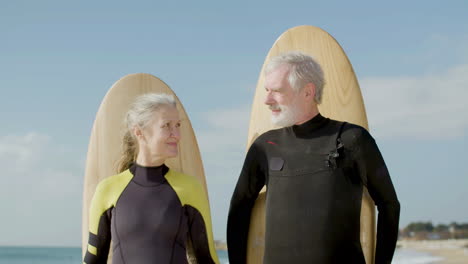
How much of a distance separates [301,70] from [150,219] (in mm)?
923

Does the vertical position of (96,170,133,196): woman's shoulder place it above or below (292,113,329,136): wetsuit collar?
below

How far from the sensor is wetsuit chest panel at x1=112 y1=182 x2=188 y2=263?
7.83ft

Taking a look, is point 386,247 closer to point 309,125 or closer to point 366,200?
point 366,200

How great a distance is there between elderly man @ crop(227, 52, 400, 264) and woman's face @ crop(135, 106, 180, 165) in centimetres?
45

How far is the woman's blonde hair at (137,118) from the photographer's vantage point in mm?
2428

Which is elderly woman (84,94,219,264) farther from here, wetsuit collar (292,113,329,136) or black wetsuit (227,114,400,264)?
wetsuit collar (292,113,329,136)

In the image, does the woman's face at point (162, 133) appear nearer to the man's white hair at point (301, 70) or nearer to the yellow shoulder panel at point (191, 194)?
the yellow shoulder panel at point (191, 194)

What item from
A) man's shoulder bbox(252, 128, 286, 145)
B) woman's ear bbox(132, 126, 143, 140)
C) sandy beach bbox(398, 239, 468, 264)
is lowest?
sandy beach bbox(398, 239, 468, 264)

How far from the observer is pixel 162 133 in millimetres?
2387

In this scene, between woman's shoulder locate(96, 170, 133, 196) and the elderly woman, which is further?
woman's shoulder locate(96, 170, 133, 196)

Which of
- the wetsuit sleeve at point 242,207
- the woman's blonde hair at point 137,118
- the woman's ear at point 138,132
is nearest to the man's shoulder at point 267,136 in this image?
the wetsuit sleeve at point 242,207

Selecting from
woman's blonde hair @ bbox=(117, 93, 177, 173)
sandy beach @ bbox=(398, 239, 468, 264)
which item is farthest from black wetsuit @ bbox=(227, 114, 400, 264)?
sandy beach @ bbox=(398, 239, 468, 264)

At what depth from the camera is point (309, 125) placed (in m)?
2.52

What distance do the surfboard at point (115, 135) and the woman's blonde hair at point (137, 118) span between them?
35 cm
